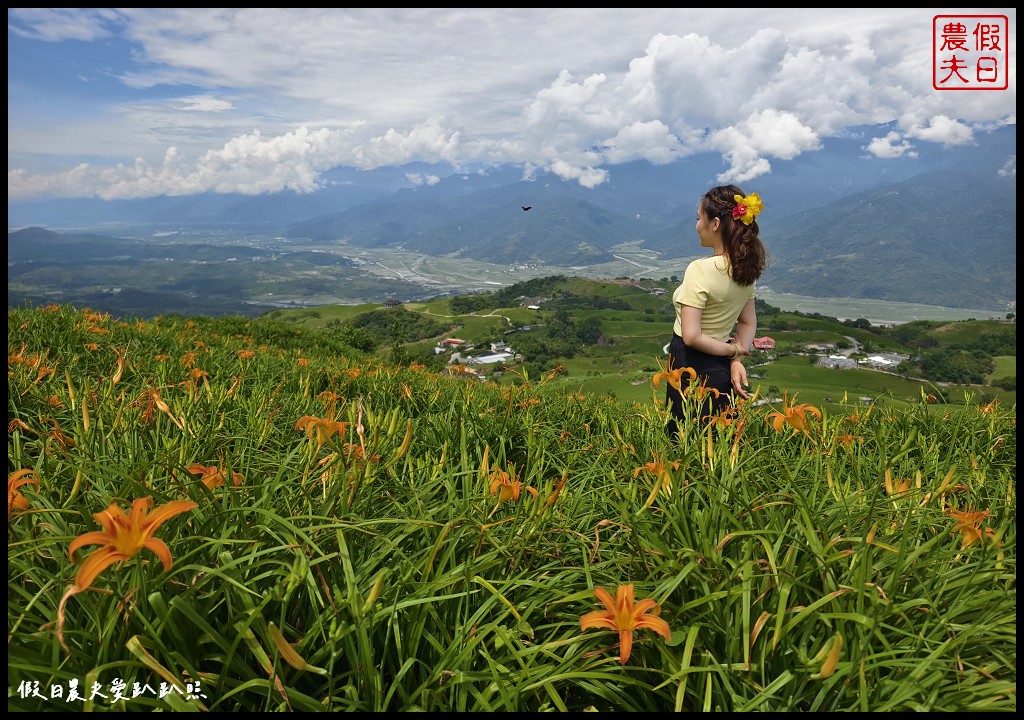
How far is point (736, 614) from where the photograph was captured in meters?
1.19

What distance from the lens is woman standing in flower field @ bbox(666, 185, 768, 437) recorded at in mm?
2873

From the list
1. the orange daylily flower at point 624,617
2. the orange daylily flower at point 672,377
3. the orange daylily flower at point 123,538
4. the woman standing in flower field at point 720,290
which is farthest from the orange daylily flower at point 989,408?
the orange daylily flower at point 123,538

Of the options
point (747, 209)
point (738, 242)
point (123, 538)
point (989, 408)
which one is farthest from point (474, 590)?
point (989, 408)

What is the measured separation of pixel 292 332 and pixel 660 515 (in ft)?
30.9

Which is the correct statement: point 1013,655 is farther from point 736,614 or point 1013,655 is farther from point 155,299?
point 155,299

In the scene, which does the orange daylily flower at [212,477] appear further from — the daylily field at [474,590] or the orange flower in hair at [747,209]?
the orange flower in hair at [747,209]

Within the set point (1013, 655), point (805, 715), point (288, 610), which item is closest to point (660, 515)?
point (805, 715)

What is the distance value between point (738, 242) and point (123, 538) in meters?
2.92

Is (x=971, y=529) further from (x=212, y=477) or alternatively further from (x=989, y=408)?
(x=989, y=408)

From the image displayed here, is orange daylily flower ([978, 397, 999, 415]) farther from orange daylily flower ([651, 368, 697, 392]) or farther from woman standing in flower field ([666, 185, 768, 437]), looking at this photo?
orange daylily flower ([651, 368, 697, 392])

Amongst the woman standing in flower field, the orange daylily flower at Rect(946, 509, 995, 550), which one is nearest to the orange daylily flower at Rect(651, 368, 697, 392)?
the woman standing in flower field

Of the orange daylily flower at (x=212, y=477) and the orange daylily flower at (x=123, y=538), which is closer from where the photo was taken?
the orange daylily flower at (x=123, y=538)

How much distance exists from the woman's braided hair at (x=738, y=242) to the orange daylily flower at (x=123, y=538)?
280 cm

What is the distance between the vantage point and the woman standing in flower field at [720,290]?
2873 millimetres
